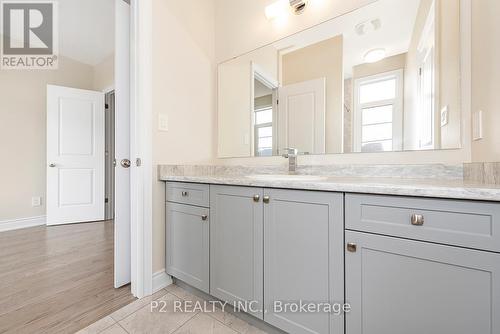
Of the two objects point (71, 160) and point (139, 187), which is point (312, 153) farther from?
point (71, 160)

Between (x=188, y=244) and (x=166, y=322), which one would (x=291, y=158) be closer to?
(x=188, y=244)

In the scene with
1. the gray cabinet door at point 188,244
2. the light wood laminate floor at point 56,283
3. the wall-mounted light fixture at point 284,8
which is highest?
the wall-mounted light fixture at point 284,8

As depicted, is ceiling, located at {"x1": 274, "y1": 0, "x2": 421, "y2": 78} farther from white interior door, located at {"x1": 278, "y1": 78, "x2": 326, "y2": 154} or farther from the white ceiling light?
white interior door, located at {"x1": 278, "y1": 78, "x2": 326, "y2": 154}

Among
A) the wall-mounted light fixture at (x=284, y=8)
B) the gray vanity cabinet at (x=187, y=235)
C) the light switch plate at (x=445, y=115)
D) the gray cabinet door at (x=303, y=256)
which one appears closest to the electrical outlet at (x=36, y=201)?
the gray vanity cabinet at (x=187, y=235)

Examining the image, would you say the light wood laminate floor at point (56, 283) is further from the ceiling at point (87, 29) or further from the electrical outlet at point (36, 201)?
the ceiling at point (87, 29)

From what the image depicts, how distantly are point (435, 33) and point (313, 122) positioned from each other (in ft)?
2.48

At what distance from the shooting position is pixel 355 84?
1375 mm

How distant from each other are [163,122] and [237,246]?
39.1 inches

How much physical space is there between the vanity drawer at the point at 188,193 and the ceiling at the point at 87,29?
2343 millimetres

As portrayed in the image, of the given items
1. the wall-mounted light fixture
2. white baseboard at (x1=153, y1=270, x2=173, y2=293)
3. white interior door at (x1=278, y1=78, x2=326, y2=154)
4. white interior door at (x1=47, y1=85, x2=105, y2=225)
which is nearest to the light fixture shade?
the wall-mounted light fixture

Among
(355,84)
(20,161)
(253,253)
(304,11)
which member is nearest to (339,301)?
(253,253)

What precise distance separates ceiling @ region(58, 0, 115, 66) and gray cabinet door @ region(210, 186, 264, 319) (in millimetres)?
2696

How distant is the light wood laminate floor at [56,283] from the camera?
1230 millimetres

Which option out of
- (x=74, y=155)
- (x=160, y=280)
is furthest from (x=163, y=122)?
(x=74, y=155)
